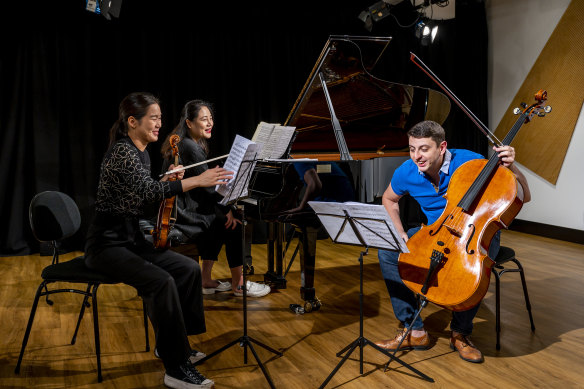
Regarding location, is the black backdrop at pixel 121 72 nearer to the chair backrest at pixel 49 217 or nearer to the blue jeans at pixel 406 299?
the chair backrest at pixel 49 217

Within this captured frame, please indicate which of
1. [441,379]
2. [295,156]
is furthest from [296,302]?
[441,379]

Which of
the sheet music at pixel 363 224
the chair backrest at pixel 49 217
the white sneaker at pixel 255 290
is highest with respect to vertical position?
the sheet music at pixel 363 224

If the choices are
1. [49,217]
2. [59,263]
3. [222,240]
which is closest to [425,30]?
[222,240]

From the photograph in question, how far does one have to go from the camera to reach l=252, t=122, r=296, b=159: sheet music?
2.76 m

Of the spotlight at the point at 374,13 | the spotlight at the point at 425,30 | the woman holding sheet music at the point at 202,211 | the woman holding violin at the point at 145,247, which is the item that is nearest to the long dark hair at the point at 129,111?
the woman holding violin at the point at 145,247

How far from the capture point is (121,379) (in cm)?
242

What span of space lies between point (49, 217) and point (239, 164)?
118cm

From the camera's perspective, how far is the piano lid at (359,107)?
3.44 m

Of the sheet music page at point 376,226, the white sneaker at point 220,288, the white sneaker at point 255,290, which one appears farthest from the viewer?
the white sneaker at point 220,288

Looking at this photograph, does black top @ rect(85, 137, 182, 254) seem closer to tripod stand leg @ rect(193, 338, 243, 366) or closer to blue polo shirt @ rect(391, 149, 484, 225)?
tripod stand leg @ rect(193, 338, 243, 366)

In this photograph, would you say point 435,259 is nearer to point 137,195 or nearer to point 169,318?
point 169,318

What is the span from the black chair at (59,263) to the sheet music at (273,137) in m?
1.06

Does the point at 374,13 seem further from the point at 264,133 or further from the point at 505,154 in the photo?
the point at 505,154

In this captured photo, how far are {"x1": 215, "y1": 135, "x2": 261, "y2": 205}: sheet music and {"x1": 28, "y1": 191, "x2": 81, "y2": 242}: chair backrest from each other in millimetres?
1013
